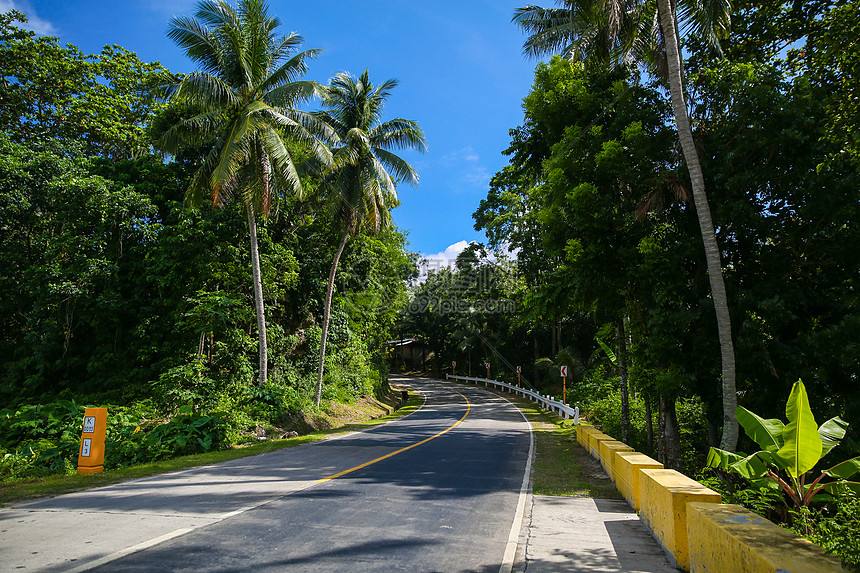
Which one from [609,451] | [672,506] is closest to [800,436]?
[672,506]

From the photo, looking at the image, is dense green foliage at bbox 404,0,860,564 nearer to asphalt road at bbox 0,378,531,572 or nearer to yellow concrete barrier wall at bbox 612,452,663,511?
yellow concrete barrier wall at bbox 612,452,663,511

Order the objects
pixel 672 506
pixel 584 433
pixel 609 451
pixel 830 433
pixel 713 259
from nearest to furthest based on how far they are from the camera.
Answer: pixel 672 506 → pixel 830 433 → pixel 713 259 → pixel 609 451 → pixel 584 433

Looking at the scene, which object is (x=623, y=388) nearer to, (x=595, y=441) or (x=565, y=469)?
(x=595, y=441)

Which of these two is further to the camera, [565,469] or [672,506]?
[565,469]

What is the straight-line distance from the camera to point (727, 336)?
9805 mm

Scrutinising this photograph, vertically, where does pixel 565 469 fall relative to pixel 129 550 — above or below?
below

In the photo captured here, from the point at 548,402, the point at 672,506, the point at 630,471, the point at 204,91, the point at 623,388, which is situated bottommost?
the point at 548,402

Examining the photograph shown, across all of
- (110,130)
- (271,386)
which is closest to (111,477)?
(271,386)

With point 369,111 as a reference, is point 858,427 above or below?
below

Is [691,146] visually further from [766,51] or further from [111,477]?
[111,477]

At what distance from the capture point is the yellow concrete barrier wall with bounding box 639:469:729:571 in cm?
507

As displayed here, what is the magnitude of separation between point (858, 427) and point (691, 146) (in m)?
6.12

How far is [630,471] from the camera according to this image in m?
7.82

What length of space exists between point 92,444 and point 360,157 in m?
14.8
